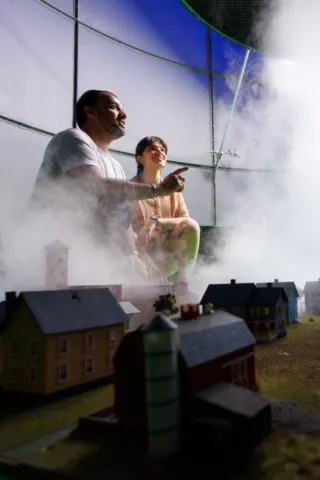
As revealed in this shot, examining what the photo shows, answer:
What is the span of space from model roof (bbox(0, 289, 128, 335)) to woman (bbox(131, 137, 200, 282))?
7.61ft

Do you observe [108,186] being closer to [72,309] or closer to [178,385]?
[72,309]

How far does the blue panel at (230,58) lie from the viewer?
33.0 feet

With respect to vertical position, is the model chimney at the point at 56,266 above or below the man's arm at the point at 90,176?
below

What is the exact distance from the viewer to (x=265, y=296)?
567 cm

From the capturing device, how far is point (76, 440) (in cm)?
235

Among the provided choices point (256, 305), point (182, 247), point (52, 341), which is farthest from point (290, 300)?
point (52, 341)

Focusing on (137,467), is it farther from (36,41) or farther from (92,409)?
(36,41)

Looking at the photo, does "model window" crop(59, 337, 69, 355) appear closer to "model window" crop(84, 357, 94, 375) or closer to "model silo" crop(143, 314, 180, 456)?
"model window" crop(84, 357, 94, 375)

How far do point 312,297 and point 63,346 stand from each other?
22.7 feet

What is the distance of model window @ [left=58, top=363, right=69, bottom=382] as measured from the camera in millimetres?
3186

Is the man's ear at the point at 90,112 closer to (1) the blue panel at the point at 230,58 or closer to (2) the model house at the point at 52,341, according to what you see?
(2) the model house at the point at 52,341

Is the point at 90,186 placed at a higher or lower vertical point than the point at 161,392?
higher

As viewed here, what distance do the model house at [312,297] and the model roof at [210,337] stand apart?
6236 millimetres

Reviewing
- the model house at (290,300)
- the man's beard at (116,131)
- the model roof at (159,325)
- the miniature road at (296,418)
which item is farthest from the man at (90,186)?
the model house at (290,300)
